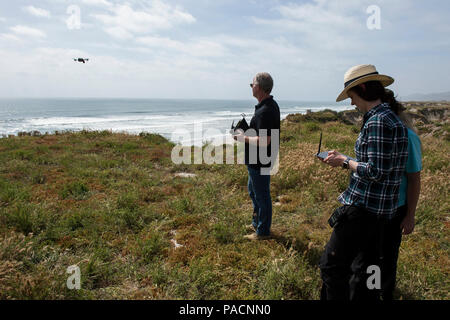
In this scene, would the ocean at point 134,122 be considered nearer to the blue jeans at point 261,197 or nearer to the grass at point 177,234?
the grass at point 177,234

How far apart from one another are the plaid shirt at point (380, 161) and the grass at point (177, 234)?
156cm

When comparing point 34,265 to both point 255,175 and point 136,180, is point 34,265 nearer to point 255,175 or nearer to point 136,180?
point 255,175

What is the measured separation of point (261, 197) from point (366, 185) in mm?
2070

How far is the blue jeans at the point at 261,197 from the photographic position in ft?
13.1

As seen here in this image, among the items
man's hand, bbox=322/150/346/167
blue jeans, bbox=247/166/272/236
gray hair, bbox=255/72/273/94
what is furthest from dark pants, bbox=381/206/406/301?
gray hair, bbox=255/72/273/94

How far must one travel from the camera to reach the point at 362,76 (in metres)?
2.14

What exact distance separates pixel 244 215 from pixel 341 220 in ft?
10.3

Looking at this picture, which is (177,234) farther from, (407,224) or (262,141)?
(407,224)

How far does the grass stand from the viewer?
10.5 ft

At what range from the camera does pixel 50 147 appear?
455 inches

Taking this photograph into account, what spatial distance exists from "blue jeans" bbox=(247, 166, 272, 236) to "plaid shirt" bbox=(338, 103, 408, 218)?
1.85m

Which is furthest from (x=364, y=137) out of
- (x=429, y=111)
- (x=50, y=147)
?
(x=429, y=111)

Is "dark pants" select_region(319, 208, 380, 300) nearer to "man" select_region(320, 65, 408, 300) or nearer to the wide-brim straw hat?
"man" select_region(320, 65, 408, 300)

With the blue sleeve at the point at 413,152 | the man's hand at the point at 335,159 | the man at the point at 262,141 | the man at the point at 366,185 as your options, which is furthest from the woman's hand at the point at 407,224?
the man at the point at 262,141
